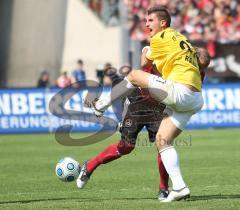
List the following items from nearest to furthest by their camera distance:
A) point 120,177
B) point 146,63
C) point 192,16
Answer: point 146,63 < point 120,177 < point 192,16

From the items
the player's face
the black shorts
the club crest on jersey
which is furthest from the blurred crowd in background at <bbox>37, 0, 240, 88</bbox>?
the player's face

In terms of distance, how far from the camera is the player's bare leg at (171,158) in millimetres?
9305

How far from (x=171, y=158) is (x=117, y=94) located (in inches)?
52.6

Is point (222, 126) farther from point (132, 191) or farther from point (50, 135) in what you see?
point (132, 191)

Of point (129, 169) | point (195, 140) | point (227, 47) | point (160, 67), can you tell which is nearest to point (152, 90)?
point (160, 67)

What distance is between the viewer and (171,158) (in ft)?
30.7

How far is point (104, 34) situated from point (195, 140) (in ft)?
34.2

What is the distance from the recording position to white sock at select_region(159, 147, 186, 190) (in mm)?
9305

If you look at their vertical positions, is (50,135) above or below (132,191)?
below

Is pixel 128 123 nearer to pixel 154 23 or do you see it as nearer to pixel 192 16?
pixel 154 23

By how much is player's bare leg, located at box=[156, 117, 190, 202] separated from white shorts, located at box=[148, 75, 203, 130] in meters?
0.11

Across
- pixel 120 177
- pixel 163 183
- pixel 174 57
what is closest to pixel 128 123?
pixel 163 183

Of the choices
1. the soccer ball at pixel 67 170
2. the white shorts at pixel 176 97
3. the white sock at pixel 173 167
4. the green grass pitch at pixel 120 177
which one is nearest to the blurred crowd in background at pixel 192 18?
the green grass pitch at pixel 120 177

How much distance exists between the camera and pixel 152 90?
→ 9500 millimetres
